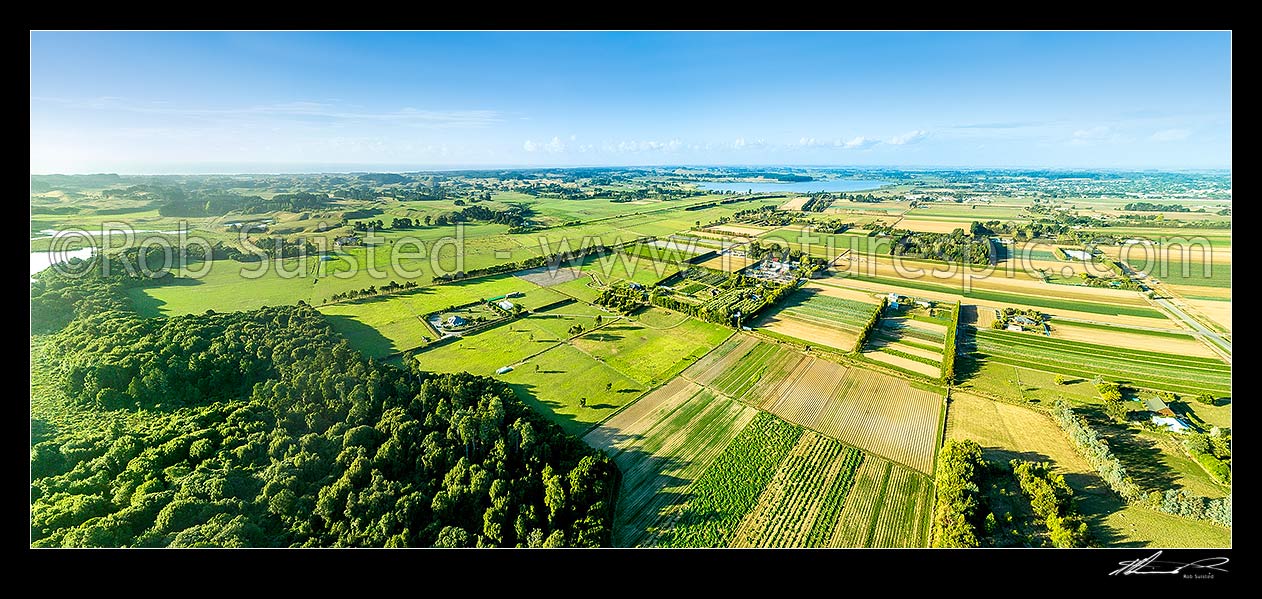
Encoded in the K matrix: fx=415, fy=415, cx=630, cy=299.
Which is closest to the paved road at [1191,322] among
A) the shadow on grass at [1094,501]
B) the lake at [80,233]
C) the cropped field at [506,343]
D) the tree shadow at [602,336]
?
the shadow on grass at [1094,501]

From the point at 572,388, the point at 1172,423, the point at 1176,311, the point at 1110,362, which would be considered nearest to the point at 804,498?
the point at 572,388

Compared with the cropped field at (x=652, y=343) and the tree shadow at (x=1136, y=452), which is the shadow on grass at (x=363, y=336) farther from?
the tree shadow at (x=1136, y=452)

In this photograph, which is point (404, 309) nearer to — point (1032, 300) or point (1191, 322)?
point (1032, 300)

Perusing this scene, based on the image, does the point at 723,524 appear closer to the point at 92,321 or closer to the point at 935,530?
the point at 935,530

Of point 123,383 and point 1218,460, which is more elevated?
point 123,383

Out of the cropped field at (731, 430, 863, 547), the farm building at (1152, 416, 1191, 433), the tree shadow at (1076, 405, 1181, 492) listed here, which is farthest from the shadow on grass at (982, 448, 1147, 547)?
the cropped field at (731, 430, 863, 547)
